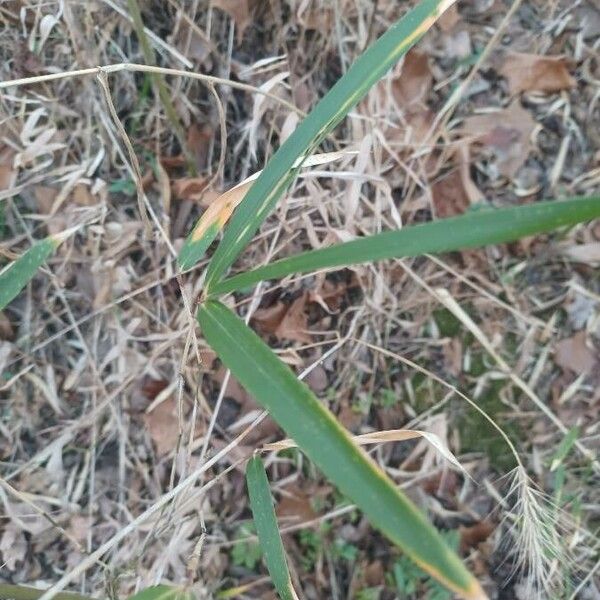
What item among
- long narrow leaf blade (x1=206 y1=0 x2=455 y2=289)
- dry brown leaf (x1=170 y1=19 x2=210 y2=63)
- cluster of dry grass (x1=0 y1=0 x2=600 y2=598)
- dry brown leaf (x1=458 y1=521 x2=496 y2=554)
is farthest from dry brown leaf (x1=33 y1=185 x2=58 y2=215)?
dry brown leaf (x1=458 y1=521 x2=496 y2=554)

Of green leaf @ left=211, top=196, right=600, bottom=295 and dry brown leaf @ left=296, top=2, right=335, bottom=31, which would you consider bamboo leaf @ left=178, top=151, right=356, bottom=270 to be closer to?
green leaf @ left=211, top=196, right=600, bottom=295

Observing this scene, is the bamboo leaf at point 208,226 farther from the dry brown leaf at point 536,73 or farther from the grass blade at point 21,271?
the dry brown leaf at point 536,73

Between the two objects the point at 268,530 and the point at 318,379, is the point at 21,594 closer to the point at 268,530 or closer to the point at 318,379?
the point at 268,530

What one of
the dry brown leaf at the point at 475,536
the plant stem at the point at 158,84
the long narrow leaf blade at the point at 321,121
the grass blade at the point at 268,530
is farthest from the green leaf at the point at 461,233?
the dry brown leaf at the point at 475,536

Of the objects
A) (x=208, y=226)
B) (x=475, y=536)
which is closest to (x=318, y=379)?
(x=475, y=536)

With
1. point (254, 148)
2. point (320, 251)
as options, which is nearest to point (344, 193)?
point (254, 148)

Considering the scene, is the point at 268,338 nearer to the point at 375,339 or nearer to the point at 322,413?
the point at 375,339
